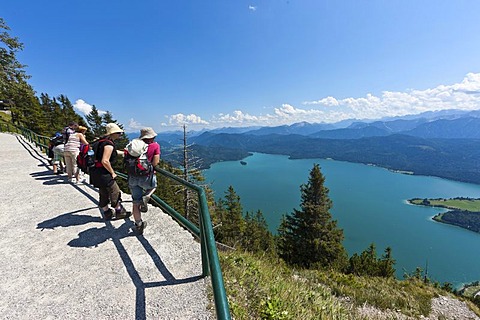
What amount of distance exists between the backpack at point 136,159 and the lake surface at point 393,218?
132 ft

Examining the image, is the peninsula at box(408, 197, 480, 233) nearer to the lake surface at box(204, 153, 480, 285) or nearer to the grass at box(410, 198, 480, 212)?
the grass at box(410, 198, 480, 212)

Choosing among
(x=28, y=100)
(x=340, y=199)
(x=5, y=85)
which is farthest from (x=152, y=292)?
(x=340, y=199)

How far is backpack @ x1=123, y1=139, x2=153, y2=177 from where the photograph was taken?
380 cm

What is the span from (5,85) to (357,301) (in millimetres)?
23553

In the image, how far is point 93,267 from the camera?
10.7 ft

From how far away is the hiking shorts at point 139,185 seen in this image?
157 inches

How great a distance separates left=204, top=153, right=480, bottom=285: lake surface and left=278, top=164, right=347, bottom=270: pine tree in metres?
22.8

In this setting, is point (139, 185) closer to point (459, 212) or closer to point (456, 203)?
point (459, 212)

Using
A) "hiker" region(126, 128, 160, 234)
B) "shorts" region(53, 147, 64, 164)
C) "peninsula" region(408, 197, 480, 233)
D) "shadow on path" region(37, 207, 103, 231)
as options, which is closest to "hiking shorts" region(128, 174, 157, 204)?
"hiker" region(126, 128, 160, 234)

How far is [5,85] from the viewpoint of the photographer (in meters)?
15.8

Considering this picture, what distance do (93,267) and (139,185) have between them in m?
1.37

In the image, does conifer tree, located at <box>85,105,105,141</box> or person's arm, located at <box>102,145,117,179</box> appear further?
conifer tree, located at <box>85,105,105,141</box>

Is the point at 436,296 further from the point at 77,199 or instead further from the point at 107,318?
the point at 77,199

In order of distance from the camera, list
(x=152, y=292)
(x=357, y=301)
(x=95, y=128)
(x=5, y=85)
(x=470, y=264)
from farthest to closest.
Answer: (x=470, y=264), (x=95, y=128), (x=5, y=85), (x=357, y=301), (x=152, y=292)
